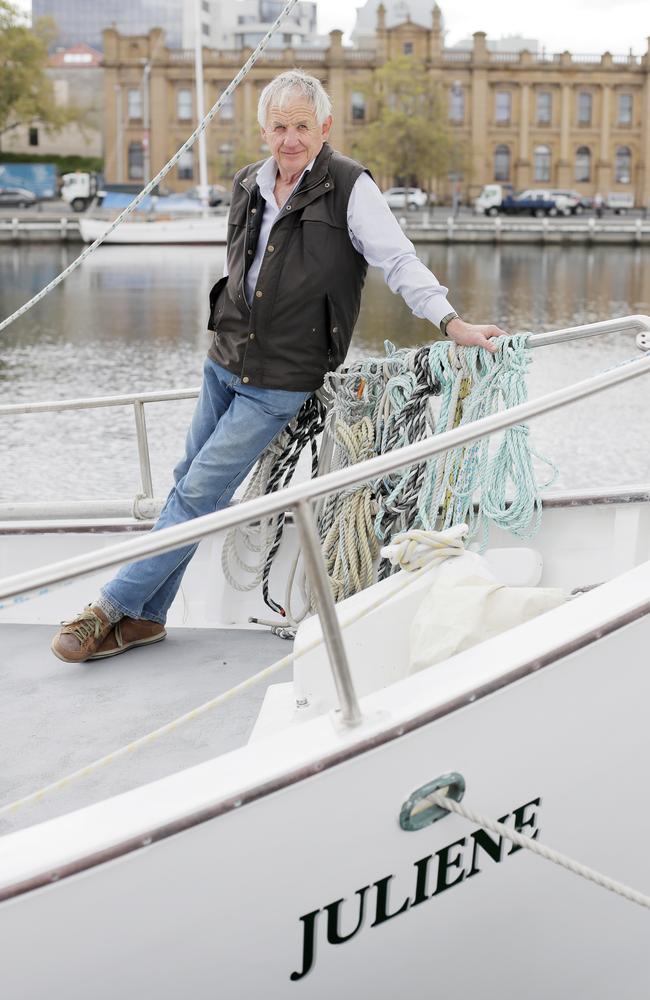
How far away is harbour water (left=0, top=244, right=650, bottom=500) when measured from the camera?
1105cm

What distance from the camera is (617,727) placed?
2.41 m

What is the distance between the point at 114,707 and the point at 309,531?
49.9 inches

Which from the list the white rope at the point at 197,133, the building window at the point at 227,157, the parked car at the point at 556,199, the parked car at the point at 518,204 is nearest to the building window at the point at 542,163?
the parked car at the point at 556,199

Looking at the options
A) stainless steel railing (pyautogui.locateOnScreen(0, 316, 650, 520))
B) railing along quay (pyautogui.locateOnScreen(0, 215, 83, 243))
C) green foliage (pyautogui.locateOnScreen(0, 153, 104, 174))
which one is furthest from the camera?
green foliage (pyautogui.locateOnScreen(0, 153, 104, 174))

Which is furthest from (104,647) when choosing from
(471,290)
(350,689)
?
(471,290)

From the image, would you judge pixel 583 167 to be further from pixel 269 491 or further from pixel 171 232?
pixel 269 491

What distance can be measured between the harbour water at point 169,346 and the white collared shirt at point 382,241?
20.5 feet

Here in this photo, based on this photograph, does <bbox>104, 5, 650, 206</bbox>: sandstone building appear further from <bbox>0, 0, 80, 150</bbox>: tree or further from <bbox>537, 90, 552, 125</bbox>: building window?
<bbox>0, 0, 80, 150</bbox>: tree

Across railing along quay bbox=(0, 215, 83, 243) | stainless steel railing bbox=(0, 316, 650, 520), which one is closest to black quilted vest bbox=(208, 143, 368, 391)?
stainless steel railing bbox=(0, 316, 650, 520)

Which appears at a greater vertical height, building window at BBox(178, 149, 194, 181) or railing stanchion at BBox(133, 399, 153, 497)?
building window at BBox(178, 149, 194, 181)

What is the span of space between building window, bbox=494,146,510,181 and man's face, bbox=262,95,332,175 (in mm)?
74189

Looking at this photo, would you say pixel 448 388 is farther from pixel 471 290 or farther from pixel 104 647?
pixel 471 290

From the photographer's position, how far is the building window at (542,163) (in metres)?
73.9

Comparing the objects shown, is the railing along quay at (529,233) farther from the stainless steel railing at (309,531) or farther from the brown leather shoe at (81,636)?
the stainless steel railing at (309,531)
